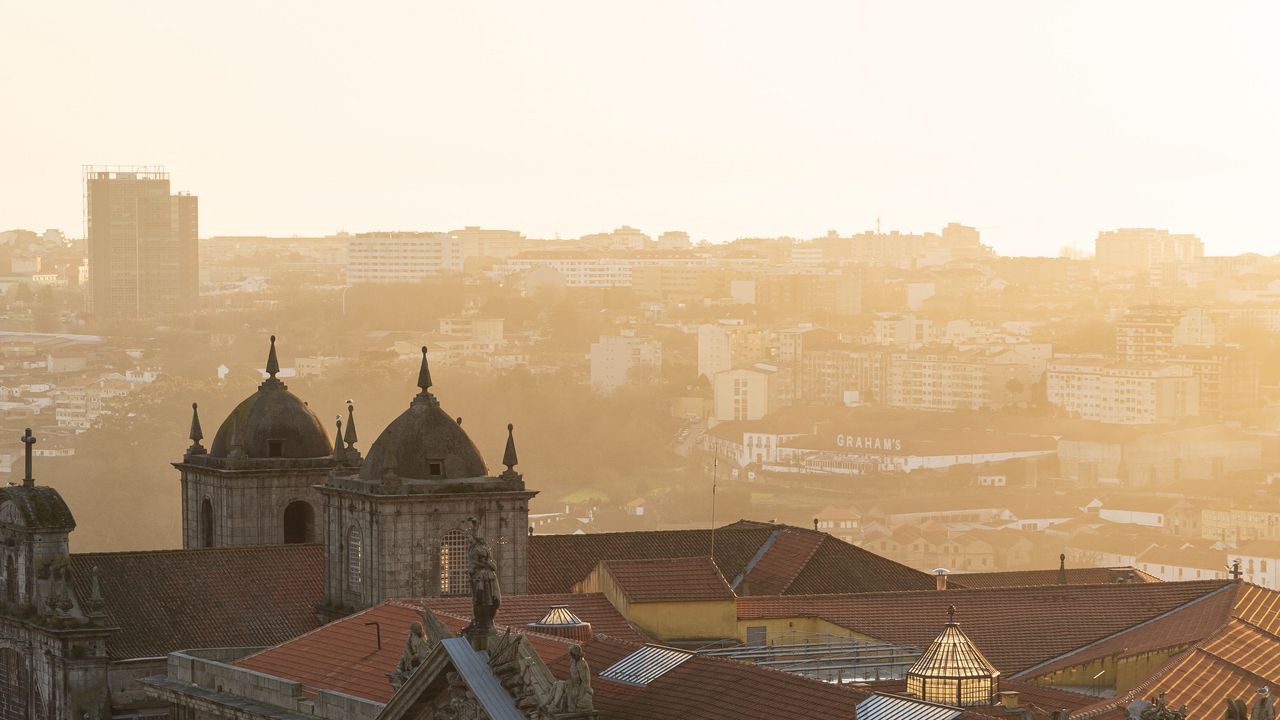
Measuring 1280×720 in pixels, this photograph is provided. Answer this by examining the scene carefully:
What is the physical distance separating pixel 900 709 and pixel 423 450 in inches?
912

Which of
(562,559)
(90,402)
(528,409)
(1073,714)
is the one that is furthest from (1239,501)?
(1073,714)

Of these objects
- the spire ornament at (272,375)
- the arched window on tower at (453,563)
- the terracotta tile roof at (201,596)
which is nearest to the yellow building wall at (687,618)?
the arched window on tower at (453,563)

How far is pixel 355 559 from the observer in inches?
2041

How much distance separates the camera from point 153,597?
5181 cm

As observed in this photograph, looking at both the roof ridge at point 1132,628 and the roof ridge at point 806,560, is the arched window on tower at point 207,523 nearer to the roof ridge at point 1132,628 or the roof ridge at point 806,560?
the roof ridge at point 806,560

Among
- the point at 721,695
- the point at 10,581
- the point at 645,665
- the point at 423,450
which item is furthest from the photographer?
the point at 10,581

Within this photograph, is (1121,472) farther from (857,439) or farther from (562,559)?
(562,559)

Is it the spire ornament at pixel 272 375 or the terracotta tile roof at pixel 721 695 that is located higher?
the spire ornament at pixel 272 375

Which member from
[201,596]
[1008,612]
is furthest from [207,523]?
[1008,612]

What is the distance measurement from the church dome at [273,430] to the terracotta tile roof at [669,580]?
1519 centimetres

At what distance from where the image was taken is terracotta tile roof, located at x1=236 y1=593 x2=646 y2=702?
38.2 m

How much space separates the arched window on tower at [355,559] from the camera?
51344 millimetres

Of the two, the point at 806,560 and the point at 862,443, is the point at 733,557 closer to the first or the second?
the point at 806,560

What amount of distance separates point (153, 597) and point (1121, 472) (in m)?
155
